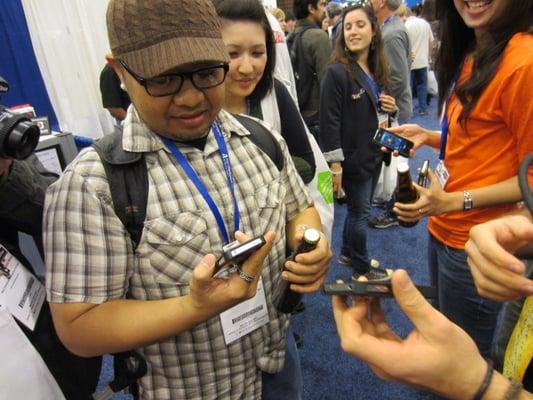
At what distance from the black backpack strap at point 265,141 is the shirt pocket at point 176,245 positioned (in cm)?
31

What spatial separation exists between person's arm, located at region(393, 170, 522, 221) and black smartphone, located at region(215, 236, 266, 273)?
0.76 metres

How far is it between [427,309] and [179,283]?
1.65 feet

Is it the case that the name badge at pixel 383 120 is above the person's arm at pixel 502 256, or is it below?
below

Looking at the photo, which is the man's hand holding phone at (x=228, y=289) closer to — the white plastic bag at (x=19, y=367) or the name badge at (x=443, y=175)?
the white plastic bag at (x=19, y=367)

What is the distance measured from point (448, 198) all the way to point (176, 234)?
2.93ft

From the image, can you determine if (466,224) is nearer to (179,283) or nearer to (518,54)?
(518,54)

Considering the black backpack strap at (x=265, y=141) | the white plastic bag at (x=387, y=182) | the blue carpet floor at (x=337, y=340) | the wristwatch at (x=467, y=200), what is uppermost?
the black backpack strap at (x=265, y=141)

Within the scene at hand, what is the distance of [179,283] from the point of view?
0.81 metres

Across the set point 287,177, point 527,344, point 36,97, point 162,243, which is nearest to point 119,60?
point 162,243

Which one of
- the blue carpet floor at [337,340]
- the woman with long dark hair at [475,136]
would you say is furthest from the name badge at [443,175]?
the blue carpet floor at [337,340]

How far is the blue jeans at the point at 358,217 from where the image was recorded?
2.39m

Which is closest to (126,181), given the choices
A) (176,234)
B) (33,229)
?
(176,234)

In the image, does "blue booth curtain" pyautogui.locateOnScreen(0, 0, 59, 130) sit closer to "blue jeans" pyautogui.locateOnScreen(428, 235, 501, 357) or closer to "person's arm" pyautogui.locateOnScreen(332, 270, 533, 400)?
"blue jeans" pyautogui.locateOnScreen(428, 235, 501, 357)

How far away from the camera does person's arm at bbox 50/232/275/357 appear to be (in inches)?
28.5
